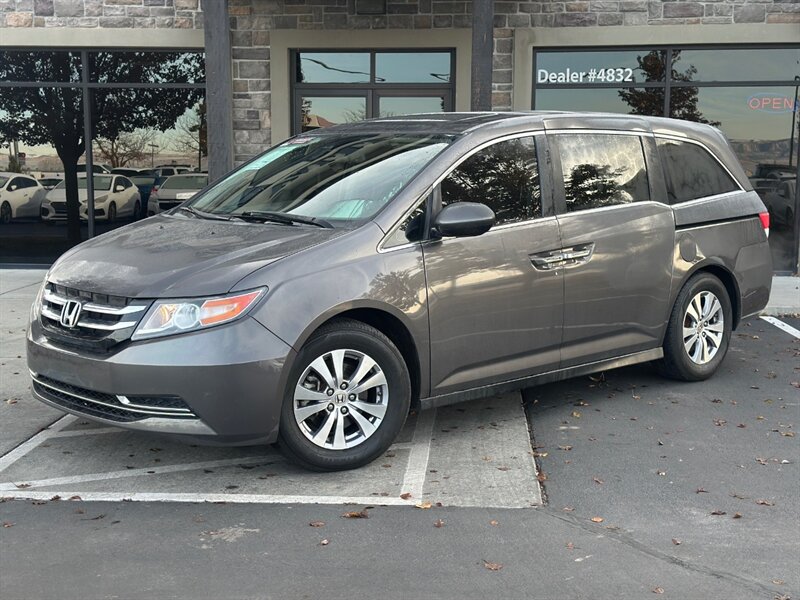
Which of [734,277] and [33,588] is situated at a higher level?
[734,277]

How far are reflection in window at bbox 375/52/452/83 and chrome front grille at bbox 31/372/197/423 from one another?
8.37 metres

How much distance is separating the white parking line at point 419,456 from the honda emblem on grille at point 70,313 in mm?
1848

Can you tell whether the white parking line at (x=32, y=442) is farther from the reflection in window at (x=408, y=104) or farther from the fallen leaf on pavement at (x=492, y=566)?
the reflection in window at (x=408, y=104)

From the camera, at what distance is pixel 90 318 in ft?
15.9

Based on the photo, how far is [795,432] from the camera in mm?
5953

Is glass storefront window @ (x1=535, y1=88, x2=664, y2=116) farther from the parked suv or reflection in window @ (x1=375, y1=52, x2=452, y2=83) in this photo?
the parked suv

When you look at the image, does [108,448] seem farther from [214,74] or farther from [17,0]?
[17,0]

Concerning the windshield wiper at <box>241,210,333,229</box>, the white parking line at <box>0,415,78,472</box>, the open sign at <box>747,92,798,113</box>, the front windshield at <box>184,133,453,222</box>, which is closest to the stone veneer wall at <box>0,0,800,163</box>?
the open sign at <box>747,92,798,113</box>

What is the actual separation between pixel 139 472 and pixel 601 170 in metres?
3.42

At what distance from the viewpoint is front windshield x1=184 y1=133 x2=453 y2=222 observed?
17.9 feet

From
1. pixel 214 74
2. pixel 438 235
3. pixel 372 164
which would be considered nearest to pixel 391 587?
pixel 438 235

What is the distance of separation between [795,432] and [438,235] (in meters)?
2.57

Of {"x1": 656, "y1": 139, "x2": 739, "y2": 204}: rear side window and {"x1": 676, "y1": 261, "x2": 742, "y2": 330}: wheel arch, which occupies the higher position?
{"x1": 656, "y1": 139, "x2": 739, "y2": 204}: rear side window

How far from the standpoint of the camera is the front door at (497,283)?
535 cm
